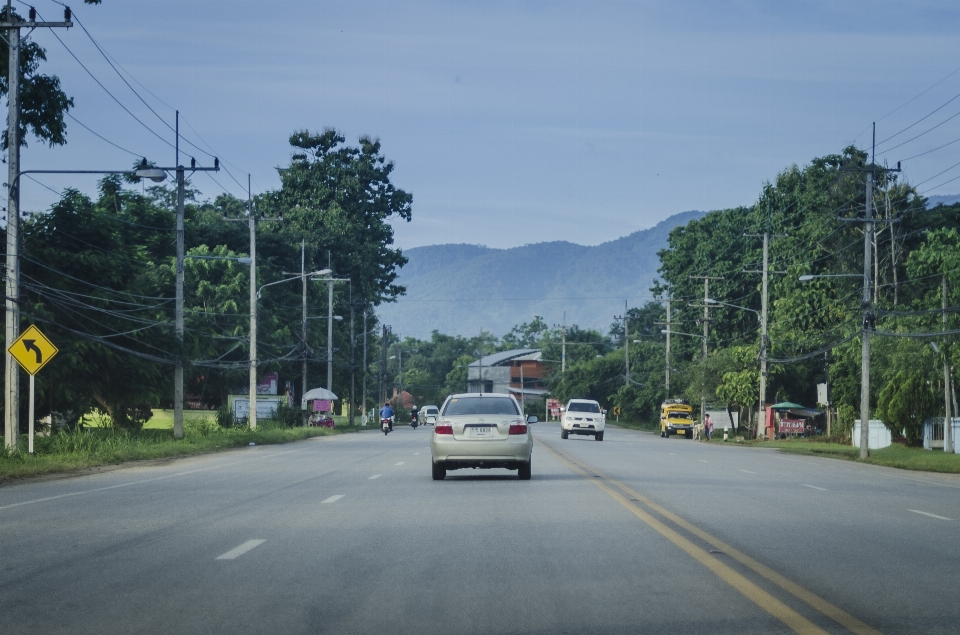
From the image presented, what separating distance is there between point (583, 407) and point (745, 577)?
4967 cm

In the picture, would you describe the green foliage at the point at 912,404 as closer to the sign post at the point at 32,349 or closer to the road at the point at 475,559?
the road at the point at 475,559

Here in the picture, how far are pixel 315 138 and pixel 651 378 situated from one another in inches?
1280

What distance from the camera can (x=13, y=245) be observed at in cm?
3122

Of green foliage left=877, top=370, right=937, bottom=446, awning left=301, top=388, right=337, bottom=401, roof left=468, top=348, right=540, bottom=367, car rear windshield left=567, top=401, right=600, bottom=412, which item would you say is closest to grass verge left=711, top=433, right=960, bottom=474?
green foliage left=877, top=370, right=937, bottom=446

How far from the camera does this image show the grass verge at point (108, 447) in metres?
27.7

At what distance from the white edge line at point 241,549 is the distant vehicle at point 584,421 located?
45.8 m

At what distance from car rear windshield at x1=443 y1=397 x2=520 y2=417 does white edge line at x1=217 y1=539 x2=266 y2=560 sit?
37.1 ft

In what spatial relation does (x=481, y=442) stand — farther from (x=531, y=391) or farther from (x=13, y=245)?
(x=531, y=391)

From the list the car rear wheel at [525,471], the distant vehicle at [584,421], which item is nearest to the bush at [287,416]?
the distant vehicle at [584,421]

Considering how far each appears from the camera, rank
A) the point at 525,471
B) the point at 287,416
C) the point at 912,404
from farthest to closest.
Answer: the point at 287,416
the point at 912,404
the point at 525,471

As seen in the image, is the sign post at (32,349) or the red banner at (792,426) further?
the red banner at (792,426)

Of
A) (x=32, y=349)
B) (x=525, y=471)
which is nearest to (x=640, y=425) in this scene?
(x=32, y=349)

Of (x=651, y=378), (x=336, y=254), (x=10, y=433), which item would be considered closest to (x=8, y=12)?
(x=10, y=433)

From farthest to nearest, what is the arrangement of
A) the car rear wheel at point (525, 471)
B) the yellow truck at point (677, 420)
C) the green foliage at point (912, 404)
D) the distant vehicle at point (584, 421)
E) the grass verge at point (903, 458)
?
the yellow truck at point (677, 420) < the distant vehicle at point (584, 421) < the green foliage at point (912, 404) < the grass verge at point (903, 458) < the car rear wheel at point (525, 471)
